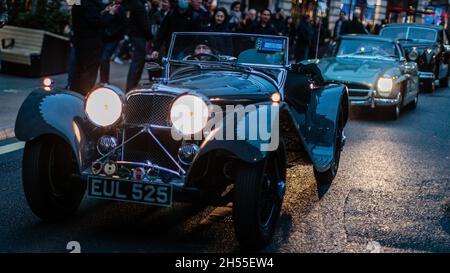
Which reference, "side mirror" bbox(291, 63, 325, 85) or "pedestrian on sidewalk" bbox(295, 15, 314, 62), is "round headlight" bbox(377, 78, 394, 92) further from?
"pedestrian on sidewalk" bbox(295, 15, 314, 62)

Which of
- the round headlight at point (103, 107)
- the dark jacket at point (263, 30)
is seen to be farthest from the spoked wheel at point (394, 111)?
the round headlight at point (103, 107)

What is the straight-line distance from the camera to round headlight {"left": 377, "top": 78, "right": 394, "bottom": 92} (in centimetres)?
1123

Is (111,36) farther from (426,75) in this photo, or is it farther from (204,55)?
(426,75)

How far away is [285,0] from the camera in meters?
33.1

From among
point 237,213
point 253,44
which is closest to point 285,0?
point 253,44

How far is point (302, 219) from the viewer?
5266 millimetres

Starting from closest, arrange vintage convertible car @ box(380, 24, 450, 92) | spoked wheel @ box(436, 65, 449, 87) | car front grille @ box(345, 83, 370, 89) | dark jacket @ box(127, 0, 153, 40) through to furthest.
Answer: car front grille @ box(345, 83, 370, 89) → dark jacket @ box(127, 0, 153, 40) → vintage convertible car @ box(380, 24, 450, 92) → spoked wheel @ box(436, 65, 449, 87)

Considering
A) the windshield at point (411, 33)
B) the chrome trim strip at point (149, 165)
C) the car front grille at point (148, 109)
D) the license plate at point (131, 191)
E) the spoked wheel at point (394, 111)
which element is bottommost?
the spoked wheel at point (394, 111)

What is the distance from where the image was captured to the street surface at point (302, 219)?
4539mm

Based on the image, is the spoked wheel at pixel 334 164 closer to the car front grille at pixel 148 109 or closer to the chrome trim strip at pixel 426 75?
the car front grille at pixel 148 109

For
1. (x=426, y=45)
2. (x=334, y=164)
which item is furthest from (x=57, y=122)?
(x=426, y=45)

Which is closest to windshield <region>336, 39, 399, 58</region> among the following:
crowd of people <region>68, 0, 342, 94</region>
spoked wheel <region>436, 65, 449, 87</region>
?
crowd of people <region>68, 0, 342, 94</region>

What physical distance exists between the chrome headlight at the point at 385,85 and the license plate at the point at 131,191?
7687 mm
